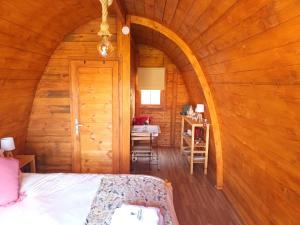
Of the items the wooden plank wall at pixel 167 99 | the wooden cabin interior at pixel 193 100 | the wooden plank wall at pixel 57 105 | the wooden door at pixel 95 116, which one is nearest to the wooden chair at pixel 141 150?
the wooden cabin interior at pixel 193 100

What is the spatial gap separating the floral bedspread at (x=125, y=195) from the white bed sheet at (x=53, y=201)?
78 millimetres

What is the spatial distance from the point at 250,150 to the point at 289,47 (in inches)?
52.3

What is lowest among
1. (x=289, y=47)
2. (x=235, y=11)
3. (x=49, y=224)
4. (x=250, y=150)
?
(x=49, y=224)

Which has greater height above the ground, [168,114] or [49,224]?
[168,114]

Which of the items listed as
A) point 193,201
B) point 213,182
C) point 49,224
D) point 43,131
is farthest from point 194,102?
point 49,224

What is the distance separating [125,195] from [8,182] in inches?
40.3

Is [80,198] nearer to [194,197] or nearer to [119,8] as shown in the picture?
[194,197]

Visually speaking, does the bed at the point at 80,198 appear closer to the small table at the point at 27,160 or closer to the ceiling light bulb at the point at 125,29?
the small table at the point at 27,160

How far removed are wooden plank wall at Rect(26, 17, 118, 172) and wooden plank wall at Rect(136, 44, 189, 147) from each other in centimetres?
201

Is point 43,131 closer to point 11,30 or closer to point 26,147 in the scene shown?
point 26,147

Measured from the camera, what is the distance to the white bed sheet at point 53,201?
1647 millimetres

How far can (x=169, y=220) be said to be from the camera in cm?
164

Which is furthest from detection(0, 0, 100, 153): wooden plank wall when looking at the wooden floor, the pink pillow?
the wooden floor

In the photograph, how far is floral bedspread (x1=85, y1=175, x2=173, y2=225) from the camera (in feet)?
5.54
